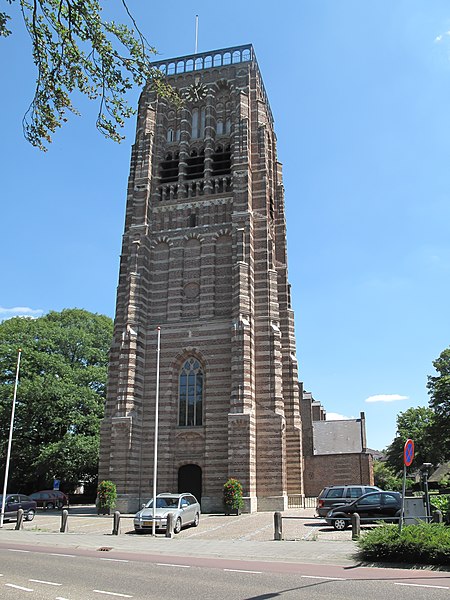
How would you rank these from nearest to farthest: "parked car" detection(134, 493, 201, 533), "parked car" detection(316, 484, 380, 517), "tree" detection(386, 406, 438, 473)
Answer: "parked car" detection(134, 493, 201, 533)
"parked car" detection(316, 484, 380, 517)
"tree" detection(386, 406, 438, 473)

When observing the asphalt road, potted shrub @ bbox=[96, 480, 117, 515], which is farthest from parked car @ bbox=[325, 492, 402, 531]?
potted shrub @ bbox=[96, 480, 117, 515]

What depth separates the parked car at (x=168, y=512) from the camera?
70.7ft

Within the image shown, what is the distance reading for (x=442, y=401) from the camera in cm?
4144

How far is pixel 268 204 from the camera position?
40.5m

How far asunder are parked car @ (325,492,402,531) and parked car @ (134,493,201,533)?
635cm

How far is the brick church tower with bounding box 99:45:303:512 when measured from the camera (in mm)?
33094

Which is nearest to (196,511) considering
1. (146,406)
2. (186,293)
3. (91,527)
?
(91,527)

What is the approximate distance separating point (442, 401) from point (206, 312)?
68.6ft

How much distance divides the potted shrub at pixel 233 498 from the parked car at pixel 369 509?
29.6 ft

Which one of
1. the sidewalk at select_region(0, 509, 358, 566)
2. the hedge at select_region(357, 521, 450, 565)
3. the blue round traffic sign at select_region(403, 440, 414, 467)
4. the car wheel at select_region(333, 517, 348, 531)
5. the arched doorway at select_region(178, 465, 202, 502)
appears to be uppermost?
the blue round traffic sign at select_region(403, 440, 414, 467)

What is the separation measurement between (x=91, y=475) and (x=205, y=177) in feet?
88.9

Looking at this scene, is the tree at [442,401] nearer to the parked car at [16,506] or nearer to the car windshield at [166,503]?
the car windshield at [166,503]

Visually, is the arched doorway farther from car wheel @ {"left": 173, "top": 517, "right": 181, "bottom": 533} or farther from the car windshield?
car wheel @ {"left": 173, "top": 517, "right": 181, "bottom": 533}

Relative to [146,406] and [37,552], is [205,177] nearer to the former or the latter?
[146,406]
